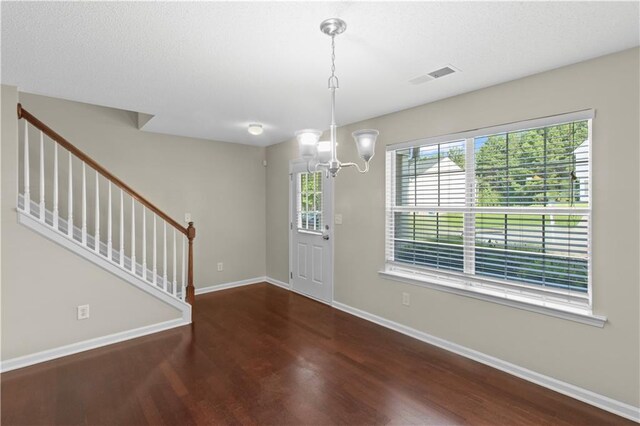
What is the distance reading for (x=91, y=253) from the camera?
299 cm

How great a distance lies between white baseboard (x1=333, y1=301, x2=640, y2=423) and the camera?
6.91ft

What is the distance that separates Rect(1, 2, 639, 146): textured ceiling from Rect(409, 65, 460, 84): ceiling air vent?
54 millimetres

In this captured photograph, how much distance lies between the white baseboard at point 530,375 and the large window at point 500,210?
576mm

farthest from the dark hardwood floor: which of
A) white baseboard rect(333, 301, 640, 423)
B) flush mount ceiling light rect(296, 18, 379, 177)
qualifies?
flush mount ceiling light rect(296, 18, 379, 177)

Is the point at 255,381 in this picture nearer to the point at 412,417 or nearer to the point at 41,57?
the point at 412,417

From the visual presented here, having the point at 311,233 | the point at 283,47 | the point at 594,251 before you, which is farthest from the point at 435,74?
the point at 311,233

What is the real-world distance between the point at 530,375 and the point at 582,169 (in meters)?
1.67

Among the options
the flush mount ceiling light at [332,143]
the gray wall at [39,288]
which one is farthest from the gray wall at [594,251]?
the gray wall at [39,288]

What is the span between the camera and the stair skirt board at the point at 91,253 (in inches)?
107

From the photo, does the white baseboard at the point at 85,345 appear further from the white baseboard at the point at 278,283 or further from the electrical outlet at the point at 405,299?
the electrical outlet at the point at 405,299

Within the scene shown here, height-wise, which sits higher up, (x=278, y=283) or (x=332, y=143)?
(x=332, y=143)

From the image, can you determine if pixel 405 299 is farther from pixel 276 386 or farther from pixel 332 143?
pixel 332 143

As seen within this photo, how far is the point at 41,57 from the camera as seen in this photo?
223cm

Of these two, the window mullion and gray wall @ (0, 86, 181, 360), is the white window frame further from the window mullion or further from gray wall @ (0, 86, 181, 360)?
gray wall @ (0, 86, 181, 360)
